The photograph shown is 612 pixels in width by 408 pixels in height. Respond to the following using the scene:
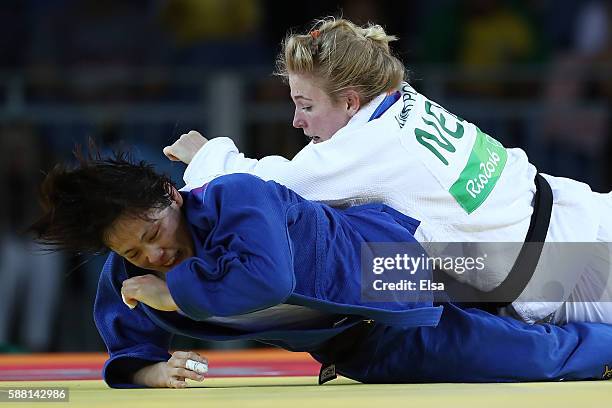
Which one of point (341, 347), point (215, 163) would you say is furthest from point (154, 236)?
point (341, 347)

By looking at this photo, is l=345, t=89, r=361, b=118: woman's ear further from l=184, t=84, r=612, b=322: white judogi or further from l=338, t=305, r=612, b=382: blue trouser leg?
l=338, t=305, r=612, b=382: blue trouser leg

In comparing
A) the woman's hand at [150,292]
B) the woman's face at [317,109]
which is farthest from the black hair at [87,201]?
the woman's face at [317,109]

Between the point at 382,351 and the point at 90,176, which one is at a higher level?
the point at 90,176

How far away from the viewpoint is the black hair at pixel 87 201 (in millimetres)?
2609

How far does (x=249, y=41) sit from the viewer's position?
7.51 meters

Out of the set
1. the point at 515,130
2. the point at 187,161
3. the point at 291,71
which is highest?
the point at 291,71

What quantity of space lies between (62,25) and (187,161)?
445cm

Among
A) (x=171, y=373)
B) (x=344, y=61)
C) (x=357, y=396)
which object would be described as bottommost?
Result: (x=171, y=373)

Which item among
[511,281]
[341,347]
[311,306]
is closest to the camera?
[311,306]

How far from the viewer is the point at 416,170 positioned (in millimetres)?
3049

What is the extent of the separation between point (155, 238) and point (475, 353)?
0.91 metres

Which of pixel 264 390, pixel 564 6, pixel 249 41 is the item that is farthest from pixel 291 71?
pixel 564 6

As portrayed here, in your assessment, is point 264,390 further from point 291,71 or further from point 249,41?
point 249,41

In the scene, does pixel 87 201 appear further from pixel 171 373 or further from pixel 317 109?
pixel 317 109
